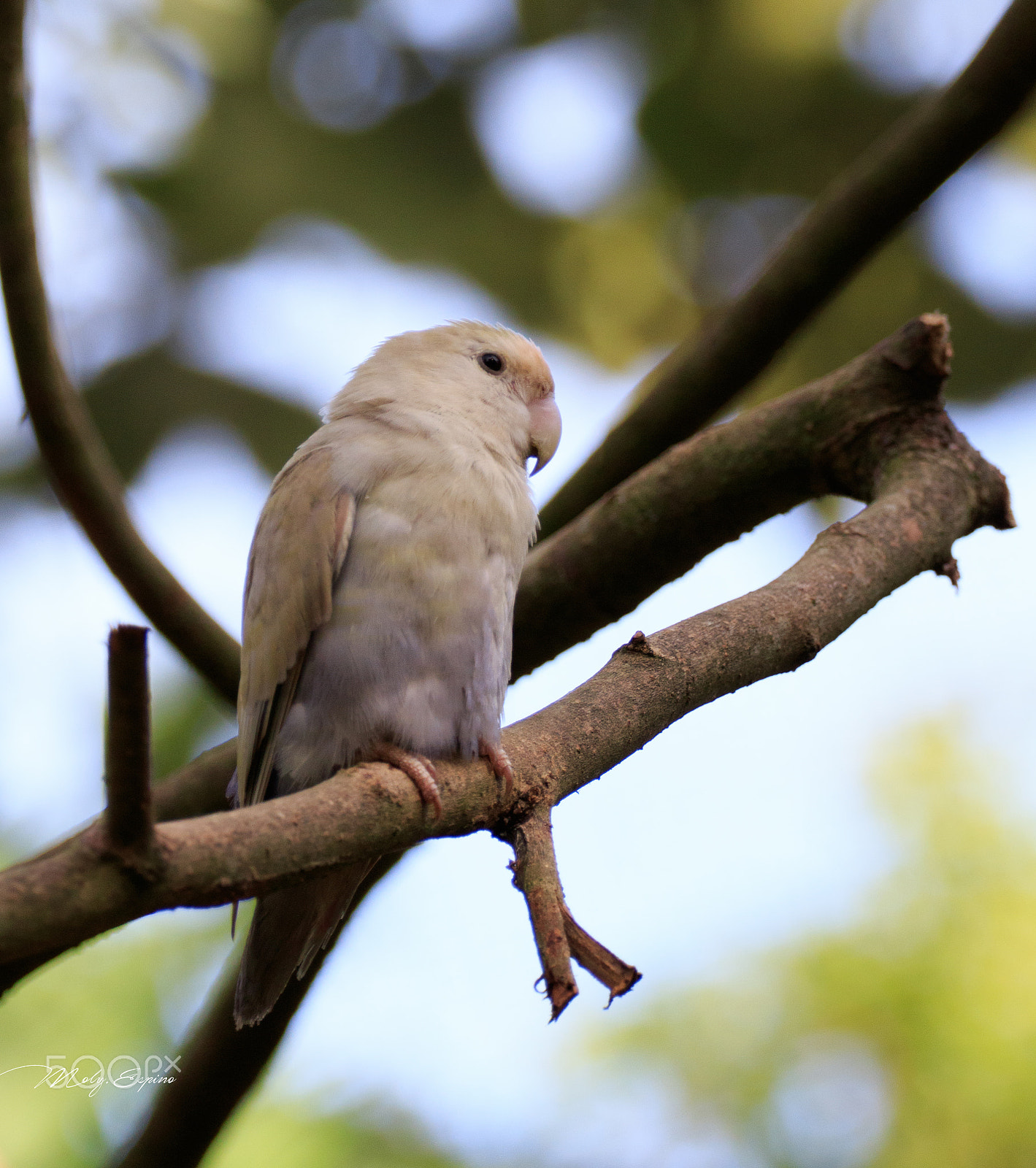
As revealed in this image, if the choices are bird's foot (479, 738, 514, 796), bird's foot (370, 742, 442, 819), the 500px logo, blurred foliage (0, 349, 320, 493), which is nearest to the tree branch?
the 500px logo

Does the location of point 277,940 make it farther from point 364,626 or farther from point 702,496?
point 702,496

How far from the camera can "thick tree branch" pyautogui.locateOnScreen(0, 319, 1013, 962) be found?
4.41ft

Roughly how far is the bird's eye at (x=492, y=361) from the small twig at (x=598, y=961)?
6.28ft

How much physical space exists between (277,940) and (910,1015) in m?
3.64

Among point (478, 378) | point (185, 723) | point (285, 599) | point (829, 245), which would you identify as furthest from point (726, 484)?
point (185, 723)

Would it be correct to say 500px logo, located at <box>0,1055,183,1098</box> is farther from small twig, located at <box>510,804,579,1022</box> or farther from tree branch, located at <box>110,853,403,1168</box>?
small twig, located at <box>510,804,579,1022</box>

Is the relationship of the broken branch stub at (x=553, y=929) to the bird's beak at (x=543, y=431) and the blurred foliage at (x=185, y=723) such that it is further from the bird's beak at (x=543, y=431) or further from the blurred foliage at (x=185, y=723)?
the blurred foliage at (x=185, y=723)

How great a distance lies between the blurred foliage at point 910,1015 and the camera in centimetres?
472

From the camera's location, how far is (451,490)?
8.80ft

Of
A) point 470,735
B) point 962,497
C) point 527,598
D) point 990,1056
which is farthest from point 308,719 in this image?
point 990,1056

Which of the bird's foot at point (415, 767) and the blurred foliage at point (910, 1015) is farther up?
the bird's foot at point (415, 767)

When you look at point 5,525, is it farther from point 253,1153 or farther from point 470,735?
point 470,735

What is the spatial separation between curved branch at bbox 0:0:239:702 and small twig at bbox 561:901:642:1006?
1.80m

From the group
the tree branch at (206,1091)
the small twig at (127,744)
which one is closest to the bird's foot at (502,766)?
the small twig at (127,744)
